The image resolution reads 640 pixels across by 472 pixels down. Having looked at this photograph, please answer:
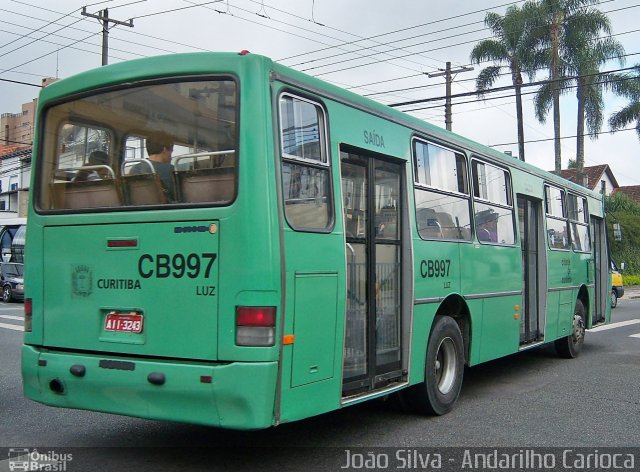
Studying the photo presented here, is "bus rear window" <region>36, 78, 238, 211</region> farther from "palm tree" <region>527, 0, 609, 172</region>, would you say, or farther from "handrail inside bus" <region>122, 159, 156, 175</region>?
"palm tree" <region>527, 0, 609, 172</region>

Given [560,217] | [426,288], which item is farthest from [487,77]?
[426,288]

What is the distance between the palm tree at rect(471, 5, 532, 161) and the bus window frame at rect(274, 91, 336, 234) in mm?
27399

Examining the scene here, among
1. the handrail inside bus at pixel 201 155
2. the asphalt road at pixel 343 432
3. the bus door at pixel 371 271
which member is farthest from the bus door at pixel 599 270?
the handrail inside bus at pixel 201 155

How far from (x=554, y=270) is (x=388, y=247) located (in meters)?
4.85

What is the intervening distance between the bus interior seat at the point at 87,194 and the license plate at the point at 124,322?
88 centimetres

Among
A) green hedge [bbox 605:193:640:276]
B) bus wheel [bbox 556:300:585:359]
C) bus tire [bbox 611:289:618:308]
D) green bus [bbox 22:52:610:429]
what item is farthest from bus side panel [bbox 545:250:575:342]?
green hedge [bbox 605:193:640:276]

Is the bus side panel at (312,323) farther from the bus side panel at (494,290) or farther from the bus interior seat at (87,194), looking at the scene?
the bus side panel at (494,290)

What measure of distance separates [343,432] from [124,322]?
241 cm

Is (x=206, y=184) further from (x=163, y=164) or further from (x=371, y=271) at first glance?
(x=371, y=271)

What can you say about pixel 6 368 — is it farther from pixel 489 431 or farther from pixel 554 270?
pixel 554 270

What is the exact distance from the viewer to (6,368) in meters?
10.0

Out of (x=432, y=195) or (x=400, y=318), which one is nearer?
(x=400, y=318)

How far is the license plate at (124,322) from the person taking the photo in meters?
5.36

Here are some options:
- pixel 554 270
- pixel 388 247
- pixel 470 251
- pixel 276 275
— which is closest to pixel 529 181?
pixel 554 270
